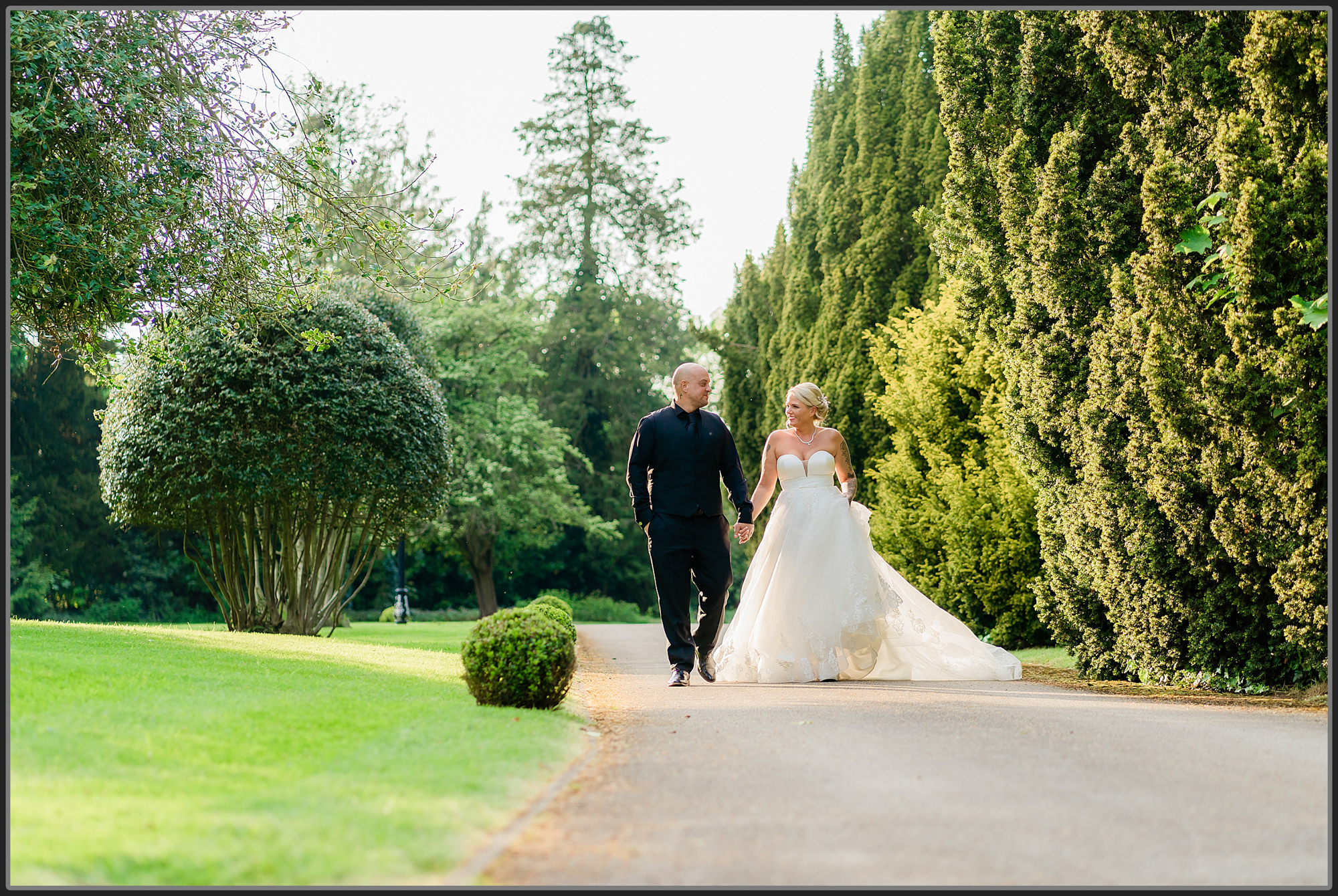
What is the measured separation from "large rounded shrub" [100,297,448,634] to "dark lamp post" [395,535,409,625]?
49.7ft

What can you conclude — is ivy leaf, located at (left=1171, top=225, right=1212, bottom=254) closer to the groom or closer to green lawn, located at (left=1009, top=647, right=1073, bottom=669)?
the groom

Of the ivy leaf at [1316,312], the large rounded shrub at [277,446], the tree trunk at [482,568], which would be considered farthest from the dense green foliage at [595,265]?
the ivy leaf at [1316,312]

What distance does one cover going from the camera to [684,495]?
8.66m

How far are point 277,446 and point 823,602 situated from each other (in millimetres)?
9263

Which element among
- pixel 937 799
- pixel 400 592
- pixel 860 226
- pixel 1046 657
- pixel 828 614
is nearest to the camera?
pixel 937 799

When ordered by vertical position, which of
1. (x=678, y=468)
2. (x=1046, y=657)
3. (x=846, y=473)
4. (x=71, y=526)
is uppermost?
(x=71, y=526)

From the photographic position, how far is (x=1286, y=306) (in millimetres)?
7672

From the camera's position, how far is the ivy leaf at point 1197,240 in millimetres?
8250

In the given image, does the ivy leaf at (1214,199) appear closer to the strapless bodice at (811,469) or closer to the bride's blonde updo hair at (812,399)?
the bride's blonde updo hair at (812,399)

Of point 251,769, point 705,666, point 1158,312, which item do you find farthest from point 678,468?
point 251,769

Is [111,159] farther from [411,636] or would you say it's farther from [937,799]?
[411,636]

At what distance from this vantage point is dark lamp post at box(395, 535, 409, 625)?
32.5m

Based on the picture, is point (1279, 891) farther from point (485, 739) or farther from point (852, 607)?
point (852, 607)

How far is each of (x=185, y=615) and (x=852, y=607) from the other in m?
29.0
